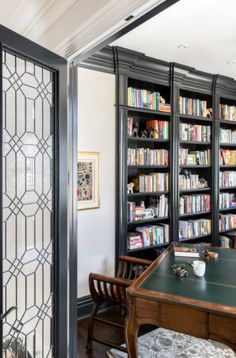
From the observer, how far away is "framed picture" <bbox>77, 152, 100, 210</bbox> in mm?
3322

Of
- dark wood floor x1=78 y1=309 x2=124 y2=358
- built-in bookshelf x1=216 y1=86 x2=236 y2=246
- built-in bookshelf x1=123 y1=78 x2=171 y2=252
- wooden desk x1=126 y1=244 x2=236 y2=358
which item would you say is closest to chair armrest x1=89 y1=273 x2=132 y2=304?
wooden desk x1=126 y1=244 x2=236 y2=358

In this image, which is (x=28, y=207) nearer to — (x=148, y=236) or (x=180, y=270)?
(x=180, y=270)

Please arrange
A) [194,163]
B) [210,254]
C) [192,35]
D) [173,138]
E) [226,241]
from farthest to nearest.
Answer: [226,241] → [194,163] → [173,138] → [192,35] → [210,254]

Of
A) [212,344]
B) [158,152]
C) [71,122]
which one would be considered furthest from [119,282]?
[158,152]

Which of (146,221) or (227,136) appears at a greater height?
(227,136)

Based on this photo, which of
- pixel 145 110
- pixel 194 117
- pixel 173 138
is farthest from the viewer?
pixel 194 117

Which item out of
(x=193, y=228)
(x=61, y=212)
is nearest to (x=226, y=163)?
(x=193, y=228)

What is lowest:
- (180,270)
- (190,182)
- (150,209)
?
(180,270)

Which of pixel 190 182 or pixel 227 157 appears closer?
pixel 190 182

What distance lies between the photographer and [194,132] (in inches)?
178

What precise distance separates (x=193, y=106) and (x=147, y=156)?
1.13 metres

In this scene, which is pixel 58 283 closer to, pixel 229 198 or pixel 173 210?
pixel 173 210

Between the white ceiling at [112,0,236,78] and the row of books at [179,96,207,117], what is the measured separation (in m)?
0.47

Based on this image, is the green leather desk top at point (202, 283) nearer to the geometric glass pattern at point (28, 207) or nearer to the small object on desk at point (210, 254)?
the small object on desk at point (210, 254)
